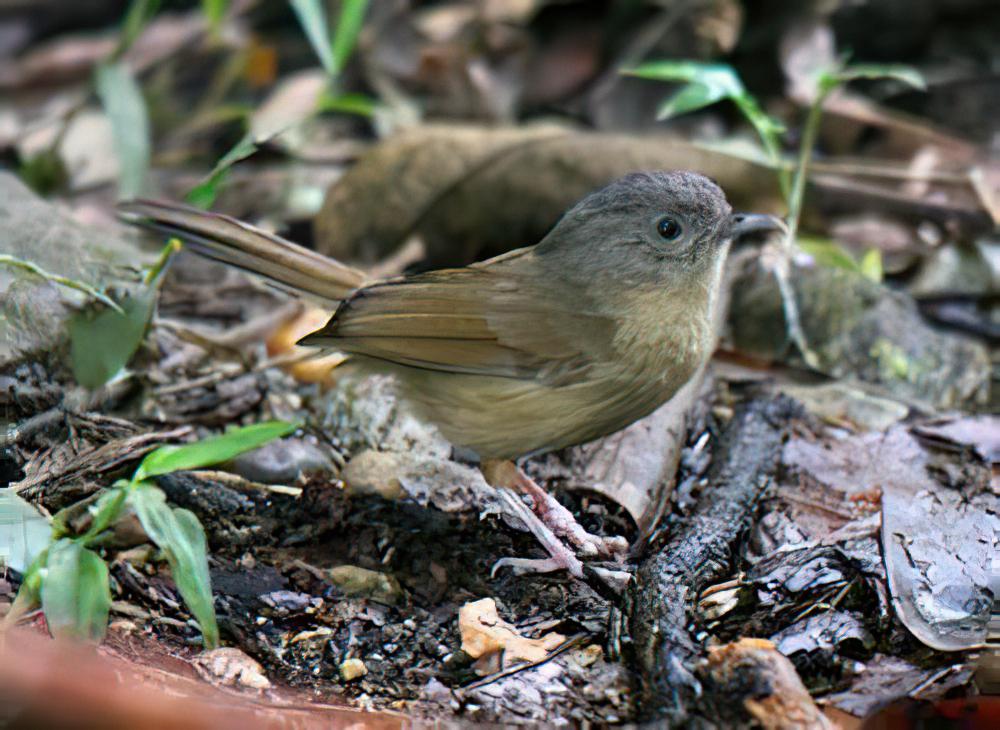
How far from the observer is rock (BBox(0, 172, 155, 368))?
12.5 ft

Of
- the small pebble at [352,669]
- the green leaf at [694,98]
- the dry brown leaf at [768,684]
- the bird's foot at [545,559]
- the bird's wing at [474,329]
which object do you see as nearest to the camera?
the dry brown leaf at [768,684]

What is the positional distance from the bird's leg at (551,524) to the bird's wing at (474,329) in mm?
342

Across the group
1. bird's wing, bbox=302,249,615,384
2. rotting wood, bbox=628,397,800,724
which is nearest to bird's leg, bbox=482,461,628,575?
rotting wood, bbox=628,397,800,724

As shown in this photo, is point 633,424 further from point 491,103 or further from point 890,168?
point 491,103

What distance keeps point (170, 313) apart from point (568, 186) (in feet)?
5.82

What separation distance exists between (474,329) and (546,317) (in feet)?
0.81

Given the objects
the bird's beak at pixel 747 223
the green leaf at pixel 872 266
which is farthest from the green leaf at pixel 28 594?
the green leaf at pixel 872 266

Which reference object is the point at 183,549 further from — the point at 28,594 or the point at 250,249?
the point at 250,249

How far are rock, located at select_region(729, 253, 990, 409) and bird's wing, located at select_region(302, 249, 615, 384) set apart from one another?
105 centimetres

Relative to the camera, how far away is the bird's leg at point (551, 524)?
3.69 m

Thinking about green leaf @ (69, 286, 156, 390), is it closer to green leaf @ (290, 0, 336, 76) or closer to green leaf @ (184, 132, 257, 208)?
green leaf @ (184, 132, 257, 208)

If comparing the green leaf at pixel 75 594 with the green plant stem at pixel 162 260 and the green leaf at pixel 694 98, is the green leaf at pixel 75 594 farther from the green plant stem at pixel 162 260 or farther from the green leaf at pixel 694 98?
the green leaf at pixel 694 98

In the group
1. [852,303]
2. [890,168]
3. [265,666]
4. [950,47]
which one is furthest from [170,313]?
[950,47]

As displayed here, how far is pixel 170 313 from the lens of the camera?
4953 mm
